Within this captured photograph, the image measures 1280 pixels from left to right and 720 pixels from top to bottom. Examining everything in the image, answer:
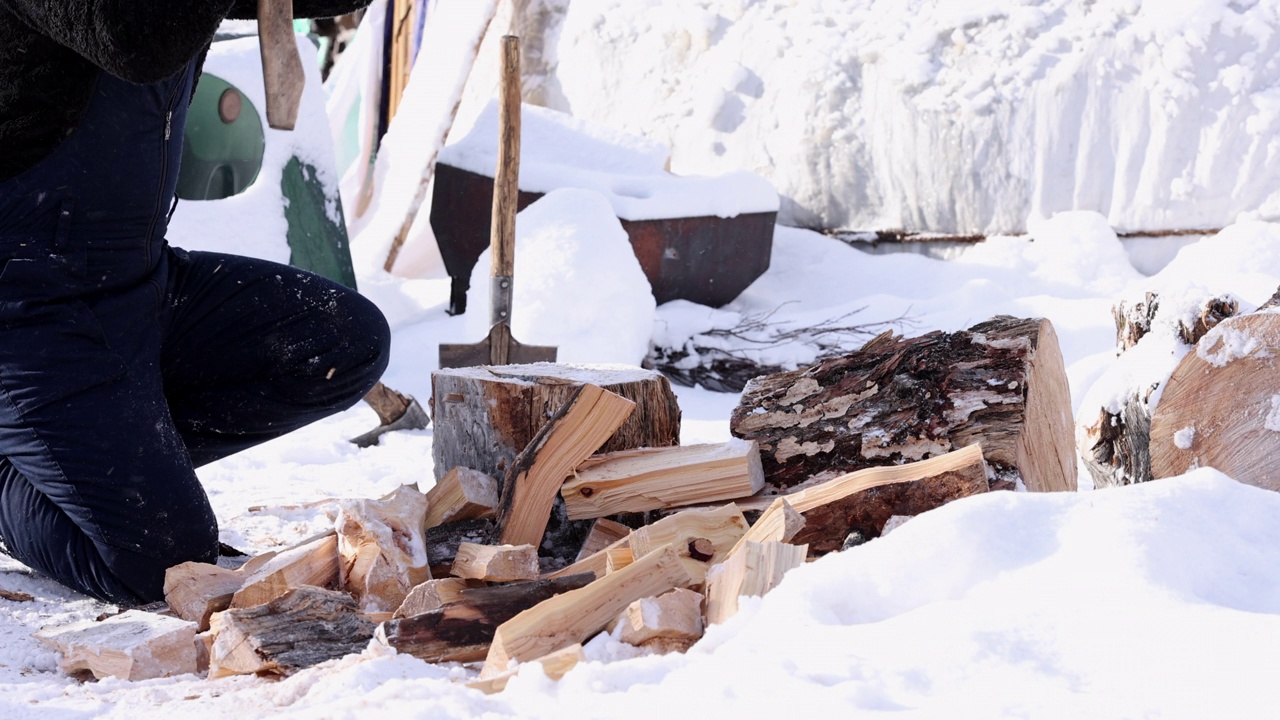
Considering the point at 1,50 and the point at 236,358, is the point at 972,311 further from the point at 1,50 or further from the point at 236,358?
the point at 1,50

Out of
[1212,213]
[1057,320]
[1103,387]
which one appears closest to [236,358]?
[1103,387]

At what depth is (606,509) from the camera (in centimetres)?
A: 185

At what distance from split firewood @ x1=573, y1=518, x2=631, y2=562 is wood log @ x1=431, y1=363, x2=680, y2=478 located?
173mm

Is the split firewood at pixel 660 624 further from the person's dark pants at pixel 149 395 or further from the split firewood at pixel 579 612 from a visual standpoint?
the person's dark pants at pixel 149 395

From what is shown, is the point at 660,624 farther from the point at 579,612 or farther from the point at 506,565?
the point at 506,565

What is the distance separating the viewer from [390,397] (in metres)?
3.51

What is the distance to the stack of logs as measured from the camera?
1.34 metres

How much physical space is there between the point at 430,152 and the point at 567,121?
919 mm

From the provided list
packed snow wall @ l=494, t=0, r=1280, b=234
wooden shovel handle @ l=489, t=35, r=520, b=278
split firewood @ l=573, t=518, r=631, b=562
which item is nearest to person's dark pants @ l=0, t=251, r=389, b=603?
split firewood @ l=573, t=518, r=631, b=562

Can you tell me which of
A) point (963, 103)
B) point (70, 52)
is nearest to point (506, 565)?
point (70, 52)

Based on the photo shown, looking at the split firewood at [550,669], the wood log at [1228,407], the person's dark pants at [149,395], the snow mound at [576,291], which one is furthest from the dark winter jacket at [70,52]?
the snow mound at [576,291]

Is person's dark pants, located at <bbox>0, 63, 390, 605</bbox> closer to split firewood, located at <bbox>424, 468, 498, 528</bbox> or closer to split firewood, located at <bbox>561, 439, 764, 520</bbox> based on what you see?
A: split firewood, located at <bbox>424, 468, 498, 528</bbox>

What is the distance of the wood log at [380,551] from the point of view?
1670 millimetres

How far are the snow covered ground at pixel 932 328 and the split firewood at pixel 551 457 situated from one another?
55 cm
